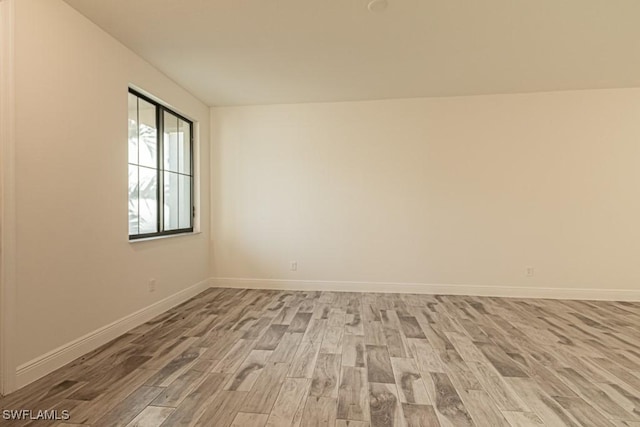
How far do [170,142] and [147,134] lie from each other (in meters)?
0.44

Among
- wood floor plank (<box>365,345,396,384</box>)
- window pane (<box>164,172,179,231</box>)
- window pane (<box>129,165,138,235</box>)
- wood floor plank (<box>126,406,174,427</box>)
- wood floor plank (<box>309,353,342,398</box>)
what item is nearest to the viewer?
wood floor plank (<box>126,406,174,427</box>)

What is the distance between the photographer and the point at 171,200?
366 cm

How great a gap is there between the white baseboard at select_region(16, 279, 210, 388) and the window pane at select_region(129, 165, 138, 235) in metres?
0.82

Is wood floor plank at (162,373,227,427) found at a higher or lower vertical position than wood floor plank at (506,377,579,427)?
lower

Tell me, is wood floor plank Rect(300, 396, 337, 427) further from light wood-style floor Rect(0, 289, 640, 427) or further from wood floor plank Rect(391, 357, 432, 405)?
wood floor plank Rect(391, 357, 432, 405)

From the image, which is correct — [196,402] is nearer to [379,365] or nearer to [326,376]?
[326,376]

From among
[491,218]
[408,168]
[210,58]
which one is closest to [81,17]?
[210,58]

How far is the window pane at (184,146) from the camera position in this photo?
3912 millimetres

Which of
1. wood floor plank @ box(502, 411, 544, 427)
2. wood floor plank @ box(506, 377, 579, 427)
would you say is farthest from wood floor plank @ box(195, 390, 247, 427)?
wood floor plank @ box(506, 377, 579, 427)

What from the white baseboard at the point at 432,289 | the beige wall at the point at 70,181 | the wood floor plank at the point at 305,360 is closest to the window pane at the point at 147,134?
the beige wall at the point at 70,181

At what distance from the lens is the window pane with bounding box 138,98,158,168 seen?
123 inches

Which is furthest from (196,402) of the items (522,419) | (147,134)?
(147,134)

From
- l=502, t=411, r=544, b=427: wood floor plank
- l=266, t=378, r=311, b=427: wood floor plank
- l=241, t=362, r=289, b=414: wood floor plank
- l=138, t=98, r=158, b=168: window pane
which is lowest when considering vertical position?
l=241, t=362, r=289, b=414: wood floor plank

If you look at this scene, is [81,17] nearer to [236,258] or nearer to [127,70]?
[127,70]
